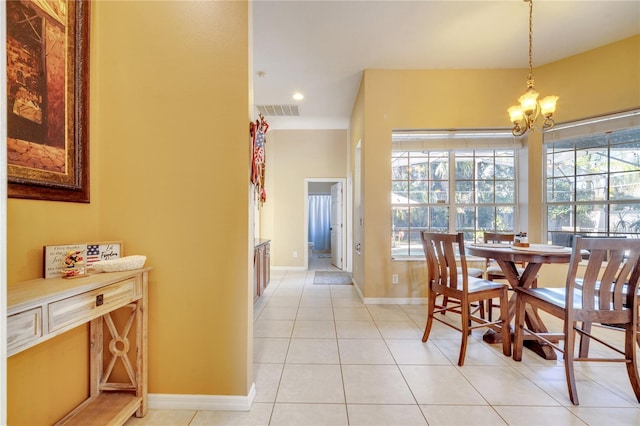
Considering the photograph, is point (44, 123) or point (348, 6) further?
point (348, 6)

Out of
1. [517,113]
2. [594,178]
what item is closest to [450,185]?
[517,113]

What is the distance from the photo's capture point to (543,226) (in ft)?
11.0

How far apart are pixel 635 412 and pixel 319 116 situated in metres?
4.96

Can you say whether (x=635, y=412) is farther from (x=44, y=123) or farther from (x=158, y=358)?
(x=44, y=123)

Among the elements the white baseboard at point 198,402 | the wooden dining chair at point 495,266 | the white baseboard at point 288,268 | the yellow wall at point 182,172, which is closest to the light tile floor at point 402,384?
the white baseboard at point 198,402

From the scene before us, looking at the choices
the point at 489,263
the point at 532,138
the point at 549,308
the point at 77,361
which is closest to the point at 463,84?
the point at 532,138

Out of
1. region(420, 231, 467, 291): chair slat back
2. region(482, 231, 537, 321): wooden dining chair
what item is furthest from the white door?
region(420, 231, 467, 291): chair slat back

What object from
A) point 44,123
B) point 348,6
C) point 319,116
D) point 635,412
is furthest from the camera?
point 319,116

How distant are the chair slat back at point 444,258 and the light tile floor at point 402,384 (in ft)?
1.98

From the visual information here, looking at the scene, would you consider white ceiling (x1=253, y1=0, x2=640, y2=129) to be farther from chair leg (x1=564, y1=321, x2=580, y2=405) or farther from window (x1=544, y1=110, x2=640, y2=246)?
chair leg (x1=564, y1=321, x2=580, y2=405)

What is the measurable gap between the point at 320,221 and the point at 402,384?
682cm

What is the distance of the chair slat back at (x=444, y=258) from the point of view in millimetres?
2074

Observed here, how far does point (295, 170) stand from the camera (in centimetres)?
560

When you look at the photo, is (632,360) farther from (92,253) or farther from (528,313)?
(92,253)
